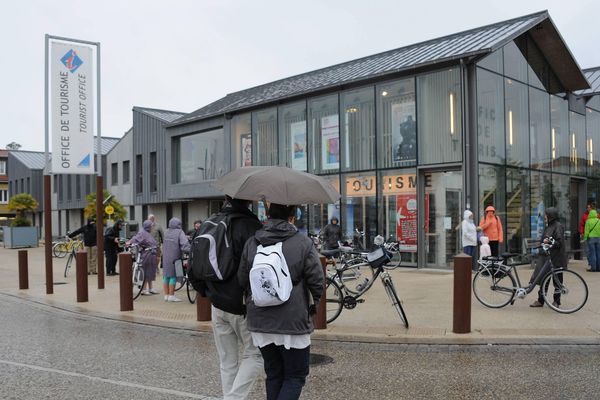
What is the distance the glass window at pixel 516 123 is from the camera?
1806 cm

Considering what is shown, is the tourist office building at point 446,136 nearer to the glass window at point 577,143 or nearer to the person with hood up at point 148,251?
the glass window at point 577,143

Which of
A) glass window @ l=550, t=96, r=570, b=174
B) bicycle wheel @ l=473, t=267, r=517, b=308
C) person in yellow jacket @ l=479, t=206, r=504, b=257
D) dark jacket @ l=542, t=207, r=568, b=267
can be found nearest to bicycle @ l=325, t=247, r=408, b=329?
bicycle wheel @ l=473, t=267, r=517, b=308

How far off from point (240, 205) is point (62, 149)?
1061cm

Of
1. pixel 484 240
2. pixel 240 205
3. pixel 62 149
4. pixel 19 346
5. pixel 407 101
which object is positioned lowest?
pixel 19 346

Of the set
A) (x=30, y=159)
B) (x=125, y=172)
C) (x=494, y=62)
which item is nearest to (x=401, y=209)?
(x=494, y=62)

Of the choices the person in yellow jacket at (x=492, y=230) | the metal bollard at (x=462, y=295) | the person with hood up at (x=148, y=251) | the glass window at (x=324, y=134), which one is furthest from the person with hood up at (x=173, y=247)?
the glass window at (x=324, y=134)

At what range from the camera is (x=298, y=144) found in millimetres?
21500

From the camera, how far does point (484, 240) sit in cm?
1309

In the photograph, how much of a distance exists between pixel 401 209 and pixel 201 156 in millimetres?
12540

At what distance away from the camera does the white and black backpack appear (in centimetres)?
367

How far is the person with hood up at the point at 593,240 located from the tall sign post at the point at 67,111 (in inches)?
510

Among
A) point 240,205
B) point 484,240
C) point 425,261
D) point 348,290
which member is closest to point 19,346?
point 348,290

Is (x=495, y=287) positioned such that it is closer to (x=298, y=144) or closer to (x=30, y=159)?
(x=298, y=144)

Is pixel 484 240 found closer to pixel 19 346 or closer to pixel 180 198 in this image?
pixel 19 346
